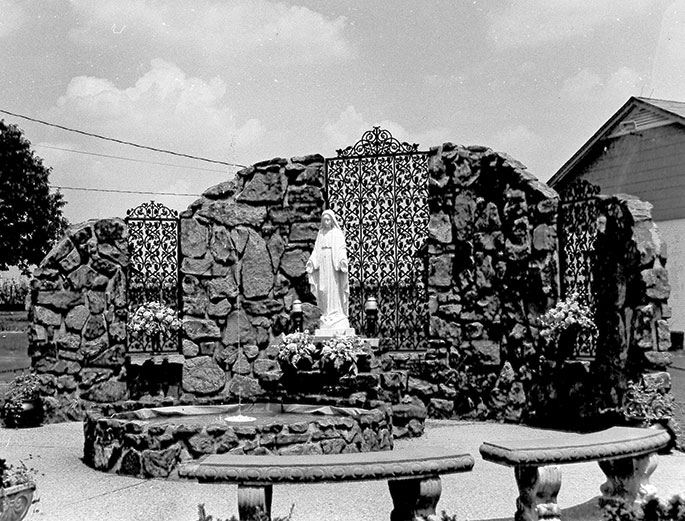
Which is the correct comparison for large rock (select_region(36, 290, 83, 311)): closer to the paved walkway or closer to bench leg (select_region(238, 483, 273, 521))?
the paved walkway

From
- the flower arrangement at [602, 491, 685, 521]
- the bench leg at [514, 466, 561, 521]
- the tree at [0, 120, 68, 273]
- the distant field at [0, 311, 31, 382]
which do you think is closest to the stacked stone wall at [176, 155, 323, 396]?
the distant field at [0, 311, 31, 382]

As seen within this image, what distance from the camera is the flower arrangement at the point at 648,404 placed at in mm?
8711

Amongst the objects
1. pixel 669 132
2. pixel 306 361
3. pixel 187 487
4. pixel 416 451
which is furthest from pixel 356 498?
pixel 669 132

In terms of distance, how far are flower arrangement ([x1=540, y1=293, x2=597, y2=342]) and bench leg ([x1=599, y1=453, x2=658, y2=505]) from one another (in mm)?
5030

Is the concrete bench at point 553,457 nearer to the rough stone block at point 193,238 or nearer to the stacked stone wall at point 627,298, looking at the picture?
the stacked stone wall at point 627,298

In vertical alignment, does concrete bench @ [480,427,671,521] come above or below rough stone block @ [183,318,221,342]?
below

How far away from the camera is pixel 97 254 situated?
12.4 meters

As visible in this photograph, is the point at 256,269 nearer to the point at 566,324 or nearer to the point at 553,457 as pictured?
the point at 566,324

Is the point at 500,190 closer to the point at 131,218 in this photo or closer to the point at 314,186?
the point at 314,186

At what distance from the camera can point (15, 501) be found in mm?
4125

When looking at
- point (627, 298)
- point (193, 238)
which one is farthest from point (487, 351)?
point (193, 238)

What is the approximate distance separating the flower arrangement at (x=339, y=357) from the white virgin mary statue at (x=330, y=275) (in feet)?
2.90

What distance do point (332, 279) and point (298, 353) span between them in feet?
4.68

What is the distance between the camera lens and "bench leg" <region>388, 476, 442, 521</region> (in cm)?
477
